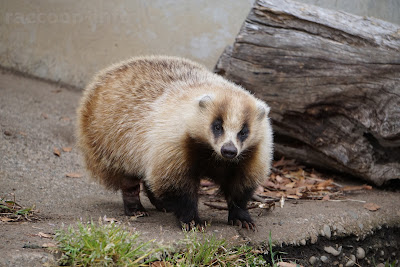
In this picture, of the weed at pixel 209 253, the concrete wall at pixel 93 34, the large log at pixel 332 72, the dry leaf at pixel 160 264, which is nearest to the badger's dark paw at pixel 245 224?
the weed at pixel 209 253

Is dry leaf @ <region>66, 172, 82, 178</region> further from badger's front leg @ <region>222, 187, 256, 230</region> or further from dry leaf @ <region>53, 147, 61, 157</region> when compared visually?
badger's front leg @ <region>222, 187, 256, 230</region>

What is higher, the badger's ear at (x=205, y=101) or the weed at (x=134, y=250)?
the badger's ear at (x=205, y=101)

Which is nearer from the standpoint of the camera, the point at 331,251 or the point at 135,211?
the point at 331,251

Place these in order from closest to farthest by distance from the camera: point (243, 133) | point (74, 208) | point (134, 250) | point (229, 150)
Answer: point (134, 250)
point (229, 150)
point (243, 133)
point (74, 208)

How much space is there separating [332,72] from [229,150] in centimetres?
247

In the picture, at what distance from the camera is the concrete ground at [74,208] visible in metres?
4.50

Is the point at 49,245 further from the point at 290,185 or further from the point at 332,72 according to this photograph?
the point at 332,72

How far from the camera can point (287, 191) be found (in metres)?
6.62

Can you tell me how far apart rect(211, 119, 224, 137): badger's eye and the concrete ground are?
95cm

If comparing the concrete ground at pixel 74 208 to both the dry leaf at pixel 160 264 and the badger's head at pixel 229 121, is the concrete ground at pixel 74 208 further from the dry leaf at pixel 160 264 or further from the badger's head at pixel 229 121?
the badger's head at pixel 229 121

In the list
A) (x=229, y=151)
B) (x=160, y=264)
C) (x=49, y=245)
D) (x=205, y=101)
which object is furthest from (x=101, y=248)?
(x=205, y=101)

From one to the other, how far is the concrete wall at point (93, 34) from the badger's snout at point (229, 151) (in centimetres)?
473

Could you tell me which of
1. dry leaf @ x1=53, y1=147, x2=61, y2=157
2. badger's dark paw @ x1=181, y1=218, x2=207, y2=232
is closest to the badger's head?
badger's dark paw @ x1=181, y1=218, x2=207, y2=232

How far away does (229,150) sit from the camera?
421cm
